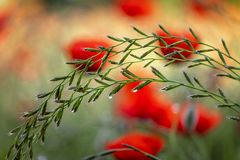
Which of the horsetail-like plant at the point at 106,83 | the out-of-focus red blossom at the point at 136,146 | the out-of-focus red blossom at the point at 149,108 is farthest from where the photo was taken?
the out-of-focus red blossom at the point at 149,108

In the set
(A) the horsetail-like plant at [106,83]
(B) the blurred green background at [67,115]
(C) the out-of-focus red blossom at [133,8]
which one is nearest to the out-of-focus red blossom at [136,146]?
(B) the blurred green background at [67,115]

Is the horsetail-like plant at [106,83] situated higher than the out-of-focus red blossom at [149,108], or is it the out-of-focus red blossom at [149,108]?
the out-of-focus red blossom at [149,108]

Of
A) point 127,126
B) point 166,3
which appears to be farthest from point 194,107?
point 166,3

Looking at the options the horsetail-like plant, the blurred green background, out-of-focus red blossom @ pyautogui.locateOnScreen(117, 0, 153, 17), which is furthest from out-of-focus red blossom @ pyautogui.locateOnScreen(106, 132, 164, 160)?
out-of-focus red blossom @ pyautogui.locateOnScreen(117, 0, 153, 17)

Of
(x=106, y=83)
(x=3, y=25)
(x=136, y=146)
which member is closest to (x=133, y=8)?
(x=3, y=25)

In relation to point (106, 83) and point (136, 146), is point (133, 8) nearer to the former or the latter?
point (136, 146)

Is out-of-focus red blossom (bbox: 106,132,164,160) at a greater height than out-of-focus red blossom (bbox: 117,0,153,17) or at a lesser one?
lesser

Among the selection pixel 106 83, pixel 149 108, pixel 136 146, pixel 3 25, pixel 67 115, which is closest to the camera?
pixel 106 83

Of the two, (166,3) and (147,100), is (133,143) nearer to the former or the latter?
(147,100)

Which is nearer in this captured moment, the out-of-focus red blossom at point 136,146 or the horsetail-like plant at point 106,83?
the horsetail-like plant at point 106,83

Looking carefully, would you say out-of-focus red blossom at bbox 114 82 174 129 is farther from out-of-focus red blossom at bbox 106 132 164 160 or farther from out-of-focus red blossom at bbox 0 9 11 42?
out-of-focus red blossom at bbox 0 9 11 42

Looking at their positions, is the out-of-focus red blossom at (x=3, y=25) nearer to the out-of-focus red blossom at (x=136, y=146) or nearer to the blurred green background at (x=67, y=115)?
the blurred green background at (x=67, y=115)

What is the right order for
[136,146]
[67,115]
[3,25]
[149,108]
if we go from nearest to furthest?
[136,146] → [149,108] → [3,25] → [67,115]
